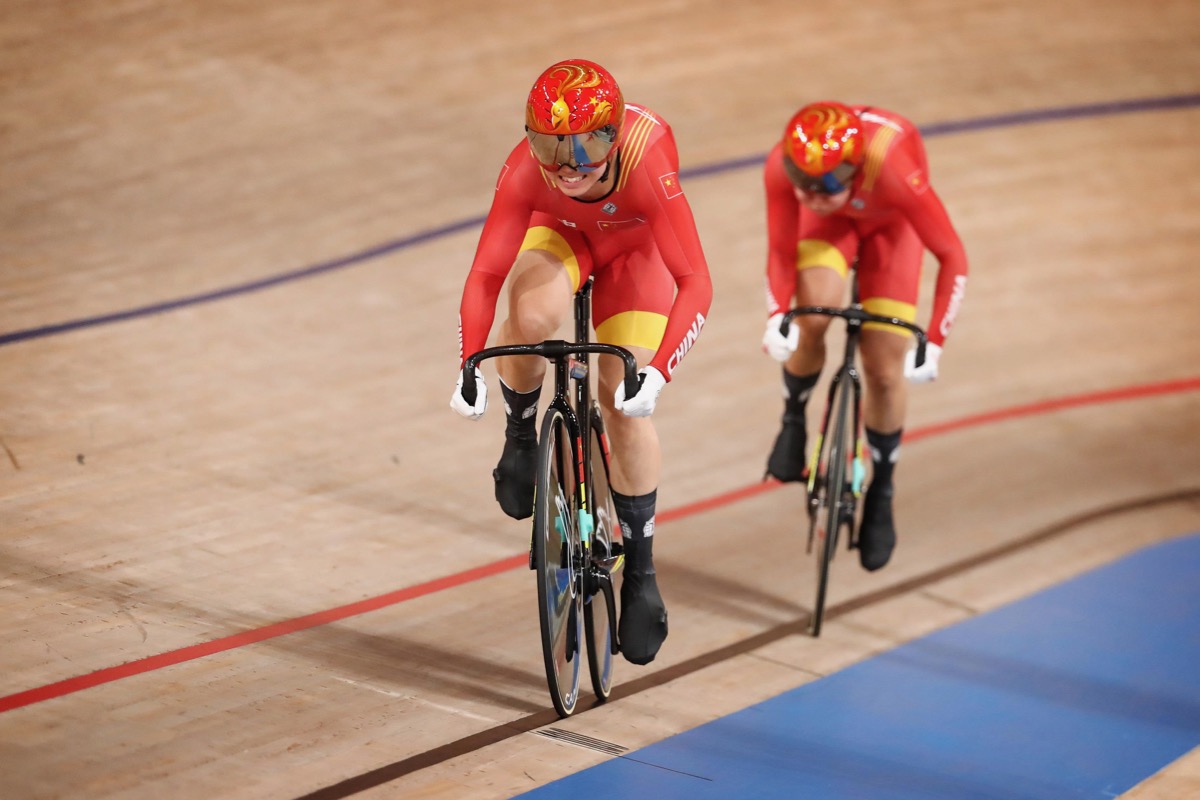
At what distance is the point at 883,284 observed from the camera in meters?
3.90

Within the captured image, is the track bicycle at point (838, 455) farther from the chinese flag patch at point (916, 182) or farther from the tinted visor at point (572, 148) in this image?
the tinted visor at point (572, 148)

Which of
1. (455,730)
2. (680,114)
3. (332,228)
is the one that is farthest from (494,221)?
(680,114)

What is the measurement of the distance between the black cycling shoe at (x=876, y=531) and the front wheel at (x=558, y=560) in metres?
1.26

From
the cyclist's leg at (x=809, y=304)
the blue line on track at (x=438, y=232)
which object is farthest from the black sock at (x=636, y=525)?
the blue line on track at (x=438, y=232)

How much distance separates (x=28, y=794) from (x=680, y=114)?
17.5 feet

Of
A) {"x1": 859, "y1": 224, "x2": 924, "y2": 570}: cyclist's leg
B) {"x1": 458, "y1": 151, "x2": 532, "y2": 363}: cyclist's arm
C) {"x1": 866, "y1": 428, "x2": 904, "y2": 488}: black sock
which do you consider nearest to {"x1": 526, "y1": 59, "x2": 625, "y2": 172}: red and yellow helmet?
{"x1": 458, "y1": 151, "x2": 532, "y2": 363}: cyclist's arm

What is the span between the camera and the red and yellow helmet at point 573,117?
2639 millimetres

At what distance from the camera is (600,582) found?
3039 millimetres

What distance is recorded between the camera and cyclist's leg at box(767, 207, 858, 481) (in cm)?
387

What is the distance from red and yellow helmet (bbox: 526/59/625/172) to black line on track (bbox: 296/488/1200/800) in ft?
3.98

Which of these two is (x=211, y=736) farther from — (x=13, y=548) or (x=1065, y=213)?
(x=1065, y=213)

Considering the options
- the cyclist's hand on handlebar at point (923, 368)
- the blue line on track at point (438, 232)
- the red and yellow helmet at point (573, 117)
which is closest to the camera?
the red and yellow helmet at point (573, 117)

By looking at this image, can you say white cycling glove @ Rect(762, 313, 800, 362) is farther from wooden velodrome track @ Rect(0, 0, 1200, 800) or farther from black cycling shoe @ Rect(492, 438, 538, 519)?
black cycling shoe @ Rect(492, 438, 538, 519)

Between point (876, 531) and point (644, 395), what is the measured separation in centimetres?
158
